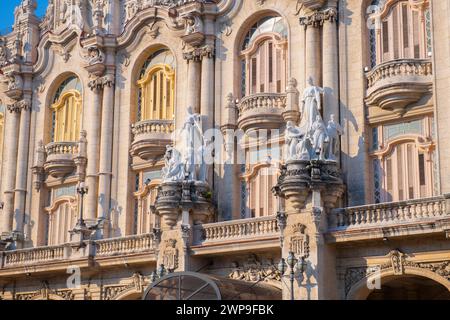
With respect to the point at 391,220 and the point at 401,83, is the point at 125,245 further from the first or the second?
the point at 401,83

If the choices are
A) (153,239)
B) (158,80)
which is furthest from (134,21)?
(153,239)

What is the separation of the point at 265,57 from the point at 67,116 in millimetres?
11307

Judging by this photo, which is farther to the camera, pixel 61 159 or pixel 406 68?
pixel 61 159

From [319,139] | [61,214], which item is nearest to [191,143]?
[319,139]

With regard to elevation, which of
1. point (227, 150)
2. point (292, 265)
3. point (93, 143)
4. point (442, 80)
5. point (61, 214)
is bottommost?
point (292, 265)

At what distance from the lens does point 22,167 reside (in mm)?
39469

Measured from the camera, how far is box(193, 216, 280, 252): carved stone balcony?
27562 millimetres

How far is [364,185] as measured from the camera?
27.8 metres

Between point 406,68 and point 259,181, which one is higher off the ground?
point 406,68

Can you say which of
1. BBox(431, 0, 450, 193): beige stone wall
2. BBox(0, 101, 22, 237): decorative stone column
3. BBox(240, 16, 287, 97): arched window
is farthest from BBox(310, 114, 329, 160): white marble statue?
BBox(0, 101, 22, 237): decorative stone column

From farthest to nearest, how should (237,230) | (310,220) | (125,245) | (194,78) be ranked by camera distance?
(194,78)
(125,245)
(237,230)
(310,220)

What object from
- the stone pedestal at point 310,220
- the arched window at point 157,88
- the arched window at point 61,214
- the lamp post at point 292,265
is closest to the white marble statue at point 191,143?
the arched window at point 157,88

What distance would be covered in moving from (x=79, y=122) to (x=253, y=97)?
10.3 m
